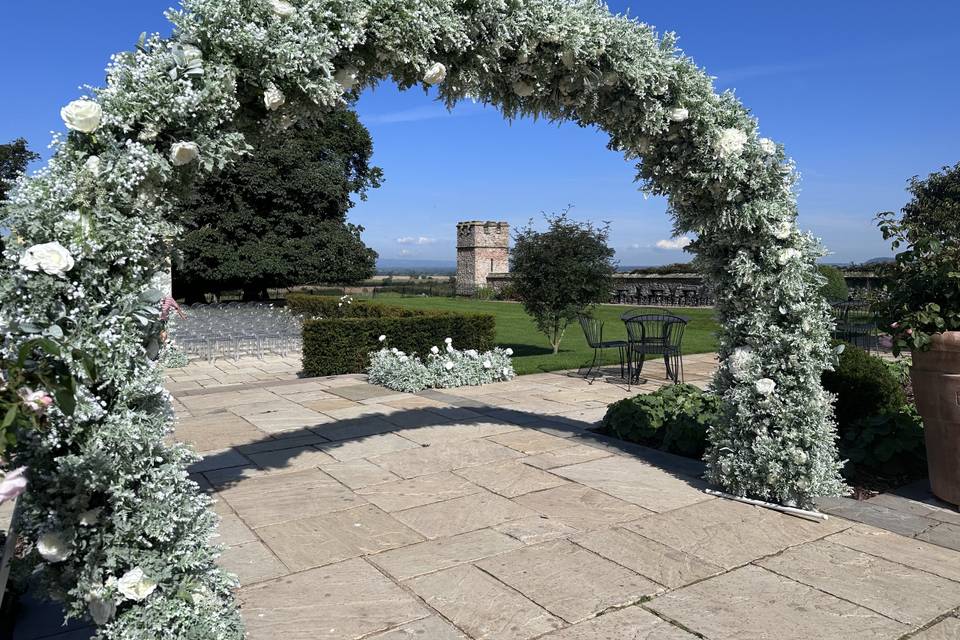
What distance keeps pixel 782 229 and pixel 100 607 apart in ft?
12.1

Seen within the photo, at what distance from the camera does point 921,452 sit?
4477 millimetres

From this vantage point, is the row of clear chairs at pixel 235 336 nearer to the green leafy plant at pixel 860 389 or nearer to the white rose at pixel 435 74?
the green leafy plant at pixel 860 389

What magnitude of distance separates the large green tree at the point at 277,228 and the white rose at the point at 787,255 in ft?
63.8

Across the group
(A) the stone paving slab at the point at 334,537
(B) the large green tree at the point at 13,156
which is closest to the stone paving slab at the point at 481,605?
(A) the stone paving slab at the point at 334,537

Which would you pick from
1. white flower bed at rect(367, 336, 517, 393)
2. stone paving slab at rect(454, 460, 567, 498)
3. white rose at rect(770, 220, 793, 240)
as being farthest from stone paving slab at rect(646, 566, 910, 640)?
white flower bed at rect(367, 336, 517, 393)

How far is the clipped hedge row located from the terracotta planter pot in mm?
7048

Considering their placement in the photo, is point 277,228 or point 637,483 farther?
point 277,228

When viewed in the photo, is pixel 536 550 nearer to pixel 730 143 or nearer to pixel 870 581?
pixel 870 581

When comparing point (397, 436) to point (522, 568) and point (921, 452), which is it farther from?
point (921, 452)

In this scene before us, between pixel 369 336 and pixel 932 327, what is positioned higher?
pixel 932 327

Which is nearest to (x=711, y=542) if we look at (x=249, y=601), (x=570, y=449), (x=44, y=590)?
(x=570, y=449)

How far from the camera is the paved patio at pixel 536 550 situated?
2.59 meters

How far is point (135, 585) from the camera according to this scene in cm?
209

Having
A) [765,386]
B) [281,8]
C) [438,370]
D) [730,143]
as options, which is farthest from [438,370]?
[281,8]
